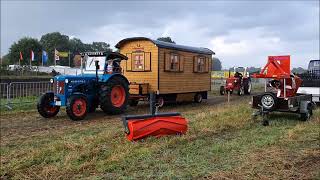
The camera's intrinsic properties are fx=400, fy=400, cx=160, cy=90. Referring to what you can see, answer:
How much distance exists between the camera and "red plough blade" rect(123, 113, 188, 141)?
8195 mm

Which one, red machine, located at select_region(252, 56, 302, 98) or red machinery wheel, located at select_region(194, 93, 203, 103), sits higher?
red machine, located at select_region(252, 56, 302, 98)

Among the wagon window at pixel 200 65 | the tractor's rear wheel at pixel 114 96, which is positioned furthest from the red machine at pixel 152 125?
the wagon window at pixel 200 65

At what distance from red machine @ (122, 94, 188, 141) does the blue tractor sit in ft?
15.1

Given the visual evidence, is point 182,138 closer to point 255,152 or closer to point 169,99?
point 255,152

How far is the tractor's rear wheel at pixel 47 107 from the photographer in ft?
43.4

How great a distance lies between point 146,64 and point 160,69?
0.68 m

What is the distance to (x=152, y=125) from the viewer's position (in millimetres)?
8469

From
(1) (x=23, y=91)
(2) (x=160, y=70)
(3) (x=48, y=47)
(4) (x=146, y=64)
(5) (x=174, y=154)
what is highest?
(3) (x=48, y=47)

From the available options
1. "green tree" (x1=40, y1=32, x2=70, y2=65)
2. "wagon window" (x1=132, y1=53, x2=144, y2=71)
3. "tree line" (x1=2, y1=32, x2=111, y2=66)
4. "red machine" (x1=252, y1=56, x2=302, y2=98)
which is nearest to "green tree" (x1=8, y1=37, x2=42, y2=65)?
"tree line" (x1=2, y1=32, x2=111, y2=66)

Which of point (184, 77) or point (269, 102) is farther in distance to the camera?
point (184, 77)

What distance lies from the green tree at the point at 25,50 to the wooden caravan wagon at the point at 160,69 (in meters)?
60.1

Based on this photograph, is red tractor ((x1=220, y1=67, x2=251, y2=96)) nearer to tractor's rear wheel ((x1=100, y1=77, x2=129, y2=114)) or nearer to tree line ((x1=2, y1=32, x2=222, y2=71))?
tractor's rear wheel ((x1=100, y1=77, x2=129, y2=114))

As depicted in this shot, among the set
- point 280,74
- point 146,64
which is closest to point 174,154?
point 280,74

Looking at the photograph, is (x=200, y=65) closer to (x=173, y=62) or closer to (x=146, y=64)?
(x=173, y=62)
